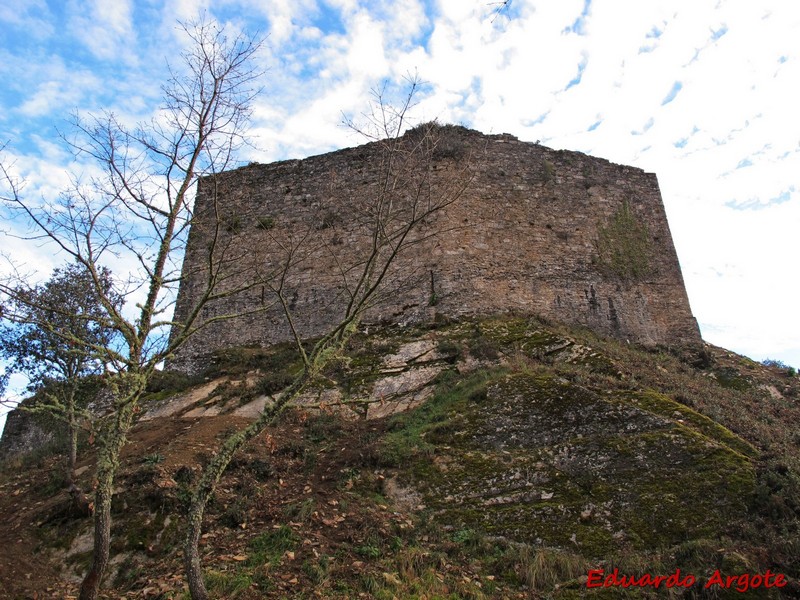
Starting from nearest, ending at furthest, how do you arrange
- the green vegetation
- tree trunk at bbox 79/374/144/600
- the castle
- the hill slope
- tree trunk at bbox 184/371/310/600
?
tree trunk at bbox 184/371/310/600 → tree trunk at bbox 79/374/144/600 → the hill slope → the castle → the green vegetation

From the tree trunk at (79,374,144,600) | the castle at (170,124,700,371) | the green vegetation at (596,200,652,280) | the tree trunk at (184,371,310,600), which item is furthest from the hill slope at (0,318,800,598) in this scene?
the green vegetation at (596,200,652,280)

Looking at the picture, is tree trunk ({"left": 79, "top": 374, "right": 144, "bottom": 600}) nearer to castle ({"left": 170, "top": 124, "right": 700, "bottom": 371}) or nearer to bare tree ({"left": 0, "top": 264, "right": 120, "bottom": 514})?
bare tree ({"left": 0, "top": 264, "right": 120, "bottom": 514})

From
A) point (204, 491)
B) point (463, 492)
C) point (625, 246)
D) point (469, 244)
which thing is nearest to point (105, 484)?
point (204, 491)

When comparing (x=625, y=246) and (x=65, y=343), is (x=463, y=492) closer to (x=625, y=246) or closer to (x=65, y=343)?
(x=65, y=343)

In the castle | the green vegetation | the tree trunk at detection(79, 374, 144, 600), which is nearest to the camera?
the tree trunk at detection(79, 374, 144, 600)

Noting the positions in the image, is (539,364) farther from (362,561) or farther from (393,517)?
(362,561)

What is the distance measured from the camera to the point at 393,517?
21.4 feet

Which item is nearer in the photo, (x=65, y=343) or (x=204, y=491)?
(x=204, y=491)

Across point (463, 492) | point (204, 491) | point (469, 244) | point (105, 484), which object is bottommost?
point (463, 492)

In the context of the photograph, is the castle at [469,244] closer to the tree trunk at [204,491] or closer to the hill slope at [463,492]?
the hill slope at [463,492]

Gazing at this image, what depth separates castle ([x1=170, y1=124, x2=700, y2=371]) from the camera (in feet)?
43.5

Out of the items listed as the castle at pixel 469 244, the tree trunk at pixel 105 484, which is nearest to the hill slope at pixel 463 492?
the tree trunk at pixel 105 484

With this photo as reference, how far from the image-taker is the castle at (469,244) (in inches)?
522

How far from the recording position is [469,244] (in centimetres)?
1362
